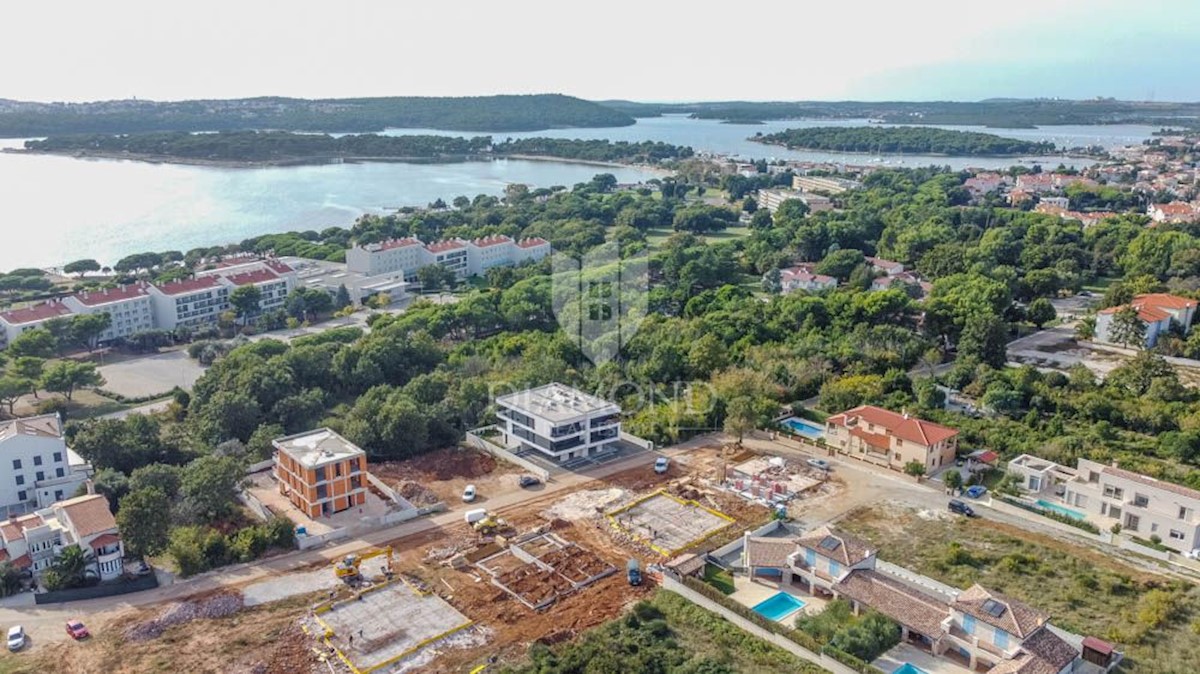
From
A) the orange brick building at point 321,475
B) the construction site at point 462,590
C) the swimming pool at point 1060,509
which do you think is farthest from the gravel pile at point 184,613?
the swimming pool at point 1060,509

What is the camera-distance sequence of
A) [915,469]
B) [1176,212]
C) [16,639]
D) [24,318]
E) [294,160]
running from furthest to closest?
[294,160] → [1176,212] → [24,318] → [915,469] → [16,639]

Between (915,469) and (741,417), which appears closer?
(915,469)

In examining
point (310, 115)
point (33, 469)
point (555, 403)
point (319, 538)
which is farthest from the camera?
point (310, 115)

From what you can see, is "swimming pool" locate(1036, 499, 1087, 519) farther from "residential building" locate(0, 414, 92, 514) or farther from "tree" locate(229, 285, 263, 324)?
"tree" locate(229, 285, 263, 324)

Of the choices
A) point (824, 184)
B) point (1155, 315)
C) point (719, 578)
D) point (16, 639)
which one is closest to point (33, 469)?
point (16, 639)

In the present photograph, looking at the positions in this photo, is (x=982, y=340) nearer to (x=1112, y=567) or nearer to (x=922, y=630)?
(x=1112, y=567)

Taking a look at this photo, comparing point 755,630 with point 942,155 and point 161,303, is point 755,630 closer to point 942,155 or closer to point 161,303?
point 161,303

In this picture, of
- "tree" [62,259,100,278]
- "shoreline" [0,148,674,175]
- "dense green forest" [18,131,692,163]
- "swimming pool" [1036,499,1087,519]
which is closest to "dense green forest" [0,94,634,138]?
"dense green forest" [18,131,692,163]
